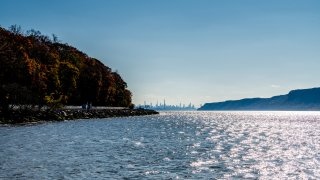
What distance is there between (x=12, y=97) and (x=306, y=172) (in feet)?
218

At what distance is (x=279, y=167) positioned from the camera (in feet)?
104

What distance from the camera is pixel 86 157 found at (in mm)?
35344

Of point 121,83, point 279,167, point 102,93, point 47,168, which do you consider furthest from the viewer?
point 121,83

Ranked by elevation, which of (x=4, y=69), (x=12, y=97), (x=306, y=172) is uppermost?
(x=4, y=69)

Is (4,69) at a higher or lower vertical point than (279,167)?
higher

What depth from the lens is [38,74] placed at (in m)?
89.1

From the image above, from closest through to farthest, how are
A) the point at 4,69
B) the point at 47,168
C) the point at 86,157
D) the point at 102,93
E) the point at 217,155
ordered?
the point at 47,168
the point at 86,157
the point at 217,155
the point at 4,69
the point at 102,93

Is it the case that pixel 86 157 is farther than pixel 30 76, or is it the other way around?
pixel 30 76

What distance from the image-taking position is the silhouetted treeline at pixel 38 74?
82.5 metres

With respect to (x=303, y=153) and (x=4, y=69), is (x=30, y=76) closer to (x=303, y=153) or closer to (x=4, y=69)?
(x=4, y=69)

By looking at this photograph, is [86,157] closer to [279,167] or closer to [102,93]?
[279,167]

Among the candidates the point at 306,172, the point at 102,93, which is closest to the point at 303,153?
the point at 306,172

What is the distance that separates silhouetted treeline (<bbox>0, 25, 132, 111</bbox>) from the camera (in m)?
82.5

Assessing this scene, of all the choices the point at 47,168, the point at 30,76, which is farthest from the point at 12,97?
the point at 47,168
